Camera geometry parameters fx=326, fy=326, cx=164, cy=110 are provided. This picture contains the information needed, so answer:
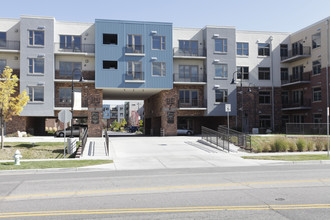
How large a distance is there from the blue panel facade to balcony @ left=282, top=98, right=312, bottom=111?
16963 mm

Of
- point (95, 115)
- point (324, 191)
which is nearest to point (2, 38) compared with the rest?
point (95, 115)

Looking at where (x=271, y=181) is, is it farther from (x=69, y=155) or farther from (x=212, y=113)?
(x=212, y=113)

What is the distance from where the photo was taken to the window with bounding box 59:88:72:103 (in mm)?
37781

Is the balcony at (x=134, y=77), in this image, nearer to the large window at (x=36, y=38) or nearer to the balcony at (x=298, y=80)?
the large window at (x=36, y=38)

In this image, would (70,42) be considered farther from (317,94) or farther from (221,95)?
→ (317,94)

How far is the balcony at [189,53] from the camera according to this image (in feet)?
132

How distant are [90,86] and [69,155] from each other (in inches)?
682

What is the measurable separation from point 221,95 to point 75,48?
18.6 m

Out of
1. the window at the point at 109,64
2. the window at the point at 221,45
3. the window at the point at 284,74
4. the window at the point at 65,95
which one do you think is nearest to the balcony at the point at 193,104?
the window at the point at 221,45

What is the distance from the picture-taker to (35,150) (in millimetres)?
23109

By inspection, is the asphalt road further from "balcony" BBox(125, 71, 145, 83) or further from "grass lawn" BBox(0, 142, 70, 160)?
"balcony" BBox(125, 71, 145, 83)

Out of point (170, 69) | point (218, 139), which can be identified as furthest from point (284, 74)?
point (218, 139)

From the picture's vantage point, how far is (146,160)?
19.3 m

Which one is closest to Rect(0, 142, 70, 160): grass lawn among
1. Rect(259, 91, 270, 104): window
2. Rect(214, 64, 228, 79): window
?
Rect(214, 64, 228, 79): window
